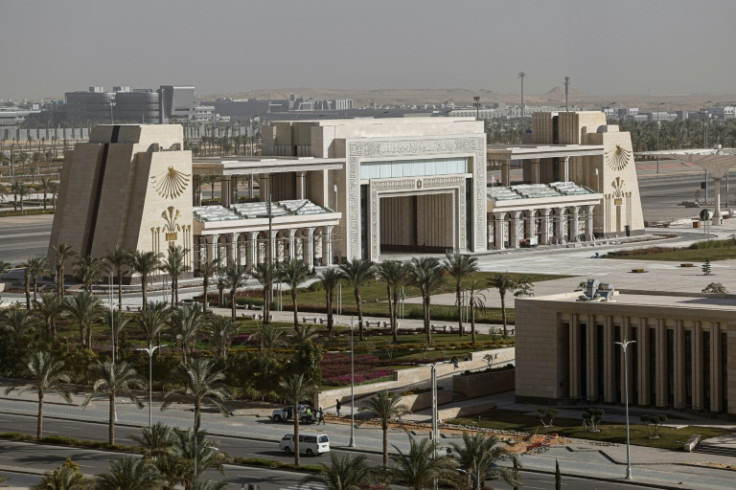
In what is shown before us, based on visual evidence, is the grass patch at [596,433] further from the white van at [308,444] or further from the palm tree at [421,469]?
the palm tree at [421,469]

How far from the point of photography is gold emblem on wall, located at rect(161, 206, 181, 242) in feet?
340

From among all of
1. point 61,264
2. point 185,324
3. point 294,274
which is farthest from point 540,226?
point 185,324

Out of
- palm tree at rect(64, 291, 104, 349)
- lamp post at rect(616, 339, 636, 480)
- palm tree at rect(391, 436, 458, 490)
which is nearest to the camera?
palm tree at rect(391, 436, 458, 490)

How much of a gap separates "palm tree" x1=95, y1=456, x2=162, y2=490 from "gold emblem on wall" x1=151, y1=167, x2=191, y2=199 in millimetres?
59728

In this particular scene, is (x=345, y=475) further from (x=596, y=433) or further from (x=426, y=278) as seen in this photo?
(x=426, y=278)

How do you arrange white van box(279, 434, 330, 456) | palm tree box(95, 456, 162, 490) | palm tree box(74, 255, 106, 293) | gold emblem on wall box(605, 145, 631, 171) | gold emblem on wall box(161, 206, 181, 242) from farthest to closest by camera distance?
gold emblem on wall box(605, 145, 631, 171), gold emblem on wall box(161, 206, 181, 242), palm tree box(74, 255, 106, 293), white van box(279, 434, 330, 456), palm tree box(95, 456, 162, 490)

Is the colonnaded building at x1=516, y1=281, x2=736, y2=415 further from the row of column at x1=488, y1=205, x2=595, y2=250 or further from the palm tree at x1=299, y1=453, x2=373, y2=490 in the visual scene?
the row of column at x1=488, y1=205, x2=595, y2=250

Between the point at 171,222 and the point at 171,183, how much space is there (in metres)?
2.53

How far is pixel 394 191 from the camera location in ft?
389

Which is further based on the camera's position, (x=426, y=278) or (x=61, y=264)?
(x=61, y=264)

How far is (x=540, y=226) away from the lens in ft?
432

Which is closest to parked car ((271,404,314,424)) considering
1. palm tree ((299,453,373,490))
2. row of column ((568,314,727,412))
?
row of column ((568,314,727,412))

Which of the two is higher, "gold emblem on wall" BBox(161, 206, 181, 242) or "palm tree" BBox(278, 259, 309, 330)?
"gold emblem on wall" BBox(161, 206, 181, 242)

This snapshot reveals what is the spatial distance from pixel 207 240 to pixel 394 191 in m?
17.2
